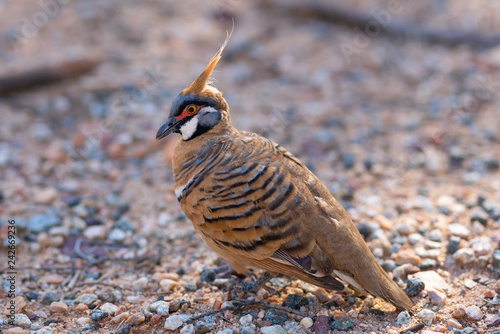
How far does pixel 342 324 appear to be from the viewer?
400 cm

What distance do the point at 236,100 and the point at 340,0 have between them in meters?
3.51

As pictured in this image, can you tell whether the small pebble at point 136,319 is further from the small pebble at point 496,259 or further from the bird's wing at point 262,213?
the small pebble at point 496,259

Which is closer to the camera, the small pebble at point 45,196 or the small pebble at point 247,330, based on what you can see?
the small pebble at point 247,330

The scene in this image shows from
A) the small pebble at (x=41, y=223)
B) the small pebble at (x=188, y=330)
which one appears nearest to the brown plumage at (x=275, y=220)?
the small pebble at (x=188, y=330)

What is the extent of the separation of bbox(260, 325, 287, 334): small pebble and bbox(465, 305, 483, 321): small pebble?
144 centimetres

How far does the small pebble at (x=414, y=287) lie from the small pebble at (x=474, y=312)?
38 cm

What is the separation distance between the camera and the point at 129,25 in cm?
966

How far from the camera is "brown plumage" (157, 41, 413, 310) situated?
Answer: 13.1ft

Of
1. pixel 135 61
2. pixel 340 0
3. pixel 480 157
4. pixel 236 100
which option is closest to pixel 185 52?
pixel 135 61

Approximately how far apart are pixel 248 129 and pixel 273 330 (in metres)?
3.92

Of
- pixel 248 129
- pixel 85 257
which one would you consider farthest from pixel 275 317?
pixel 248 129

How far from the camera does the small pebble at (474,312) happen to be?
3.99m

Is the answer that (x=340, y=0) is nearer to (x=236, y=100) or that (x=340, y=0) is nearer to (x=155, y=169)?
(x=236, y=100)

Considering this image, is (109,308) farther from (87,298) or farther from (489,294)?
(489,294)
